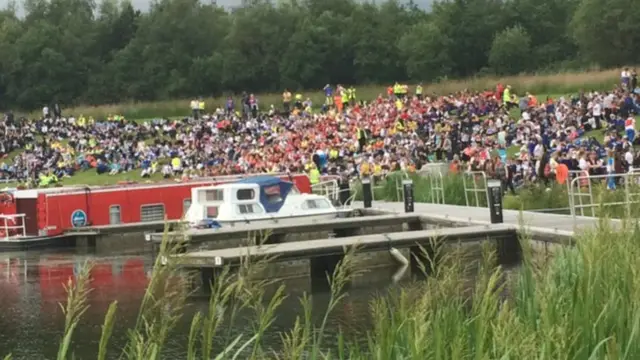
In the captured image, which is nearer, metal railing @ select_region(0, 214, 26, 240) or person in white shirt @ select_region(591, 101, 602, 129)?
metal railing @ select_region(0, 214, 26, 240)

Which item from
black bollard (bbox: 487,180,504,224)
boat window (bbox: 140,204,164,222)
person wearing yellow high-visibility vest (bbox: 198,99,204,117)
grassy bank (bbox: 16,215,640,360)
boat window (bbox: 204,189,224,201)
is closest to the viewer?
grassy bank (bbox: 16,215,640,360)

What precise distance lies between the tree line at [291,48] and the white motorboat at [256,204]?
154 ft

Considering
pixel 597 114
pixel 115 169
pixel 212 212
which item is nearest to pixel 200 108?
pixel 115 169

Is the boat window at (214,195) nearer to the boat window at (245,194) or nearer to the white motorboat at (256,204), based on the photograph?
the white motorboat at (256,204)

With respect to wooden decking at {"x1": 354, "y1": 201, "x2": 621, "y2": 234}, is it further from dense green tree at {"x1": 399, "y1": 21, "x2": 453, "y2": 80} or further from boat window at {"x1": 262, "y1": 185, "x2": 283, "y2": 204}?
dense green tree at {"x1": 399, "y1": 21, "x2": 453, "y2": 80}

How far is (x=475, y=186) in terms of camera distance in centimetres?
3203

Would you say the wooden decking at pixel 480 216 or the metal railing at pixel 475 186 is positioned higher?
the metal railing at pixel 475 186

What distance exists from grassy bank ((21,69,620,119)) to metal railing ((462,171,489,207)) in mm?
19523

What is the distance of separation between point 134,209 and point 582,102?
1681 centimetres

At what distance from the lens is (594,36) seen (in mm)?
75688

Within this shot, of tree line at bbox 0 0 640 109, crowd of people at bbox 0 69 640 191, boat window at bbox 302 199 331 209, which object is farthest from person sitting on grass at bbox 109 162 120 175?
tree line at bbox 0 0 640 109

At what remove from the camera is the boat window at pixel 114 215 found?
3688 centimetres

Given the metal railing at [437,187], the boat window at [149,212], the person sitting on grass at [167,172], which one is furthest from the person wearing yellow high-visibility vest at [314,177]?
the person sitting on grass at [167,172]

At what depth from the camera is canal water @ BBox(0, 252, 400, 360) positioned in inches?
641
